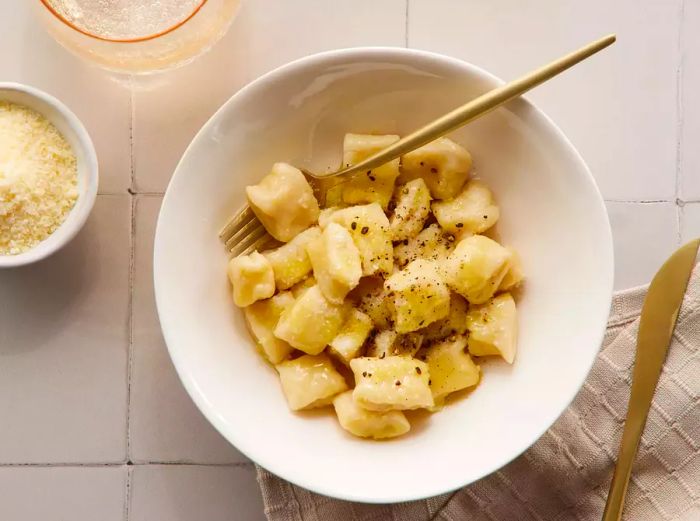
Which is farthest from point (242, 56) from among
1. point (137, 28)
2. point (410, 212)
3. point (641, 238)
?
point (641, 238)

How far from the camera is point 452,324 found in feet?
3.34

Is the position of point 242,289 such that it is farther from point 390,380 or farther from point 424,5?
point 424,5

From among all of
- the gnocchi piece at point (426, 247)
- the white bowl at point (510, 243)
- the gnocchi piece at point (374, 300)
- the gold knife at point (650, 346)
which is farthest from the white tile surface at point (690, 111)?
the gnocchi piece at point (374, 300)

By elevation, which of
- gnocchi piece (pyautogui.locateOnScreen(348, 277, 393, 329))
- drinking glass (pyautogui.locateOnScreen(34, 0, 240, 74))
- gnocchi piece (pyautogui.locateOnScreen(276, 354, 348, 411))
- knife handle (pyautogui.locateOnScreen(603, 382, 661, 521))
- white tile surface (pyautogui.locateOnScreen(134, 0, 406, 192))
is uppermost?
drinking glass (pyautogui.locateOnScreen(34, 0, 240, 74))

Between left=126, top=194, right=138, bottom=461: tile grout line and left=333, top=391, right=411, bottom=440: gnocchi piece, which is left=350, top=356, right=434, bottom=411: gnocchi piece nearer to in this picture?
left=333, top=391, right=411, bottom=440: gnocchi piece

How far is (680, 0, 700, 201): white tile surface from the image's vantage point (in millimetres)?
1183

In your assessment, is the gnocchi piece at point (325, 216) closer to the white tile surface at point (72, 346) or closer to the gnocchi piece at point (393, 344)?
the gnocchi piece at point (393, 344)

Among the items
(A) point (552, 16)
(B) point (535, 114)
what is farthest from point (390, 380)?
(A) point (552, 16)

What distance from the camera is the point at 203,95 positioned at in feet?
3.76

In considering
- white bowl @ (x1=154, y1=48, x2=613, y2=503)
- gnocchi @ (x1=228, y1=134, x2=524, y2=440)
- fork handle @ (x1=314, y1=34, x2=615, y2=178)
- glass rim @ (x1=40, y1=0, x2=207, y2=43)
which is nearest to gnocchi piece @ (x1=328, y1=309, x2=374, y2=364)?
gnocchi @ (x1=228, y1=134, x2=524, y2=440)

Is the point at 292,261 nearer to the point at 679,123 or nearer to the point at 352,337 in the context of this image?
the point at 352,337

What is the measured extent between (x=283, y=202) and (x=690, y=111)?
0.66 m

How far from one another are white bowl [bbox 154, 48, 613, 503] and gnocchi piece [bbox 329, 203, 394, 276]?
5.6 inches

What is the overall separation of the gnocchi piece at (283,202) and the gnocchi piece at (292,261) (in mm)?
20
